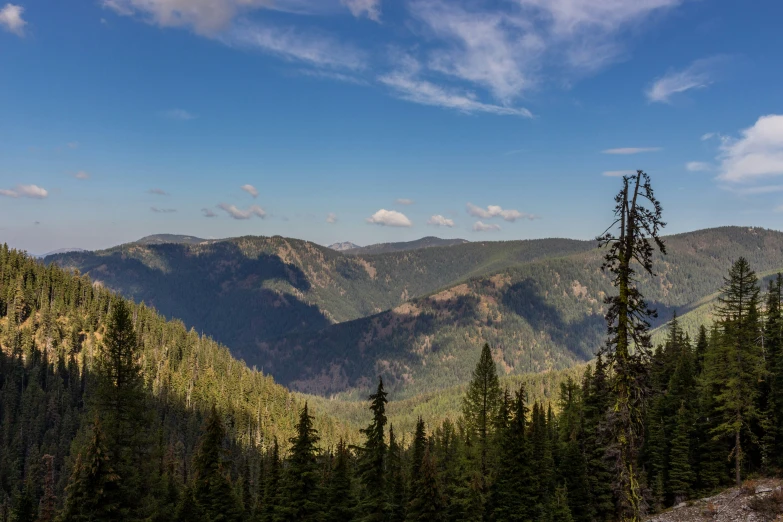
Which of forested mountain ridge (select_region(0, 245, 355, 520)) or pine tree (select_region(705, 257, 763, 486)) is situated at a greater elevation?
pine tree (select_region(705, 257, 763, 486))

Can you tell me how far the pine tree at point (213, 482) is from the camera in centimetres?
4312

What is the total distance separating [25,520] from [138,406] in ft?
62.8

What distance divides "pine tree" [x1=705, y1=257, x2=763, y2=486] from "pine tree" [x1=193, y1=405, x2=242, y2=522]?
151 feet

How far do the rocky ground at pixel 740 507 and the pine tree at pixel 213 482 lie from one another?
1397 inches

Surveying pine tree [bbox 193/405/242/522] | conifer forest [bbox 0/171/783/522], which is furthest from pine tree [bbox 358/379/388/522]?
pine tree [bbox 193/405/242/522]

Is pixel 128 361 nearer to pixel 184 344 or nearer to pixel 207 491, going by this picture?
pixel 207 491

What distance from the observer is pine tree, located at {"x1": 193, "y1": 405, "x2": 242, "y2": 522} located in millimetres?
43125

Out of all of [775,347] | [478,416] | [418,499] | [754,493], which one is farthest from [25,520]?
[775,347]

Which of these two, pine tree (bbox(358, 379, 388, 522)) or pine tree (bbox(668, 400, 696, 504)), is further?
pine tree (bbox(668, 400, 696, 504))

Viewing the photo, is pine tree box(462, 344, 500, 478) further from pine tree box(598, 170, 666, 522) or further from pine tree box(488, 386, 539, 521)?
pine tree box(598, 170, 666, 522)

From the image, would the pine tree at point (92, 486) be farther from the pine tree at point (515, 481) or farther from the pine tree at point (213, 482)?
the pine tree at point (515, 481)

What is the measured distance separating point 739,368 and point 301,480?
4181 cm

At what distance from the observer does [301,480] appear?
4078cm

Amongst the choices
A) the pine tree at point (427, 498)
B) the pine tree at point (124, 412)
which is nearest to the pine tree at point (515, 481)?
the pine tree at point (427, 498)
